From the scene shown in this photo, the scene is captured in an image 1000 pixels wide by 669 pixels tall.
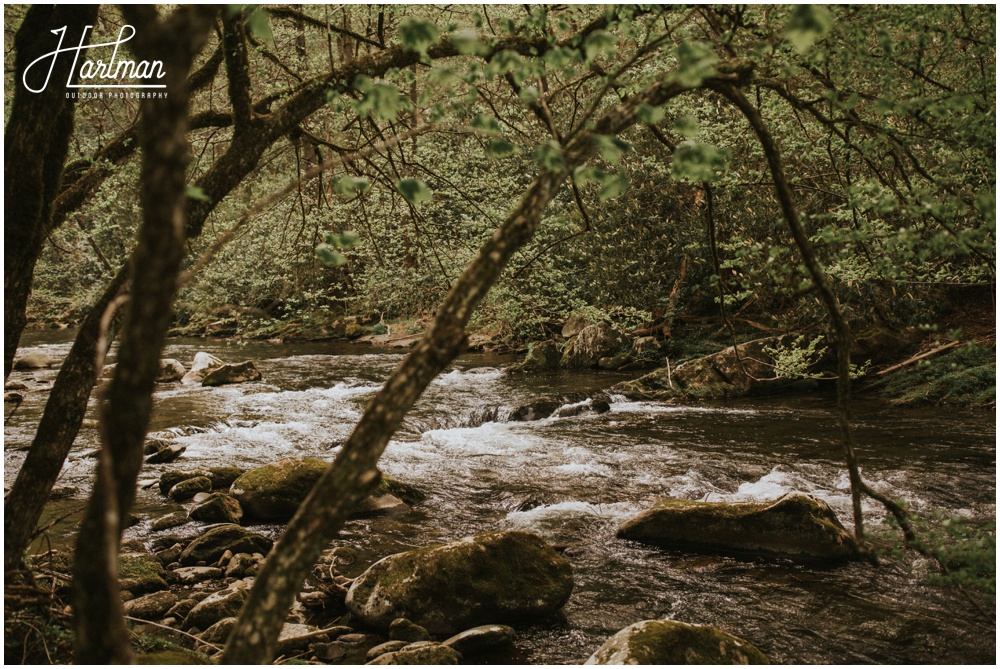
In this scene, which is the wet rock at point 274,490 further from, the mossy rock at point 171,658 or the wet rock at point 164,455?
the mossy rock at point 171,658

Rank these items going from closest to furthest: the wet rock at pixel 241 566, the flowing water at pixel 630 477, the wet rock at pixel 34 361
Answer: the flowing water at pixel 630 477 → the wet rock at pixel 241 566 → the wet rock at pixel 34 361

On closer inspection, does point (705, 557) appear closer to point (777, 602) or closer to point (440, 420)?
point (777, 602)

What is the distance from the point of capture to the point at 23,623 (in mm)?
3885

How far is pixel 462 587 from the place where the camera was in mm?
5586

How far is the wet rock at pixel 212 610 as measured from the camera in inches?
Result: 209

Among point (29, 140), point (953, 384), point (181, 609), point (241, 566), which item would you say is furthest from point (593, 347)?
point (29, 140)

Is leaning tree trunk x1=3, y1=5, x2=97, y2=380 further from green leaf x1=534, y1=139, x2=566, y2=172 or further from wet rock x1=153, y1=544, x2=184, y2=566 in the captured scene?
wet rock x1=153, y1=544, x2=184, y2=566

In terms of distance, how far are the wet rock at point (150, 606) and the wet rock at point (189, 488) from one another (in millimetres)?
3230

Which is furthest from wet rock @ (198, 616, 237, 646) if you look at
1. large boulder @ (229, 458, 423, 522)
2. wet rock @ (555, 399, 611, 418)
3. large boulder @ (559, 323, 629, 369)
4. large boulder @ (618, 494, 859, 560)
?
large boulder @ (559, 323, 629, 369)

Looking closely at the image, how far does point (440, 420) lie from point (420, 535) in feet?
18.6

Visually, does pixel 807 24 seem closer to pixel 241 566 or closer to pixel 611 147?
pixel 611 147

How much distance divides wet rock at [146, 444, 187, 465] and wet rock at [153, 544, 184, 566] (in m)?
3.89

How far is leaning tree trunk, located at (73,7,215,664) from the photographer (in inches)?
57.0

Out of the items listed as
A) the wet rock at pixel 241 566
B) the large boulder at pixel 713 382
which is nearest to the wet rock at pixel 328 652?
the wet rock at pixel 241 566
